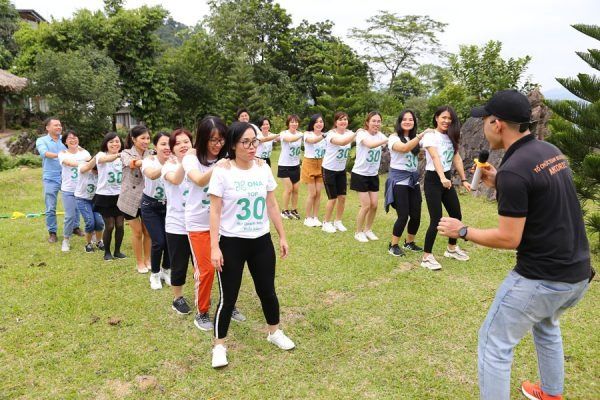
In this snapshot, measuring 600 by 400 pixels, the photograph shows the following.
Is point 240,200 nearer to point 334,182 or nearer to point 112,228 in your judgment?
point 112,228

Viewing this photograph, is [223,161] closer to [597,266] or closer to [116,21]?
[597,266]

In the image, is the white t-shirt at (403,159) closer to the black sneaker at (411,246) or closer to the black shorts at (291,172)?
the black sneaker at (411,246)

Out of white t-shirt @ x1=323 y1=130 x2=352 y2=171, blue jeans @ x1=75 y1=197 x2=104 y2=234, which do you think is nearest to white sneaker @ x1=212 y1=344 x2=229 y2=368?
blue jeans @ x1=75 y1=197 x2=104 y2=234

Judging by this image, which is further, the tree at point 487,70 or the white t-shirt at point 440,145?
the tree at point 487,70

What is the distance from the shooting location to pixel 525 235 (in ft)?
7.05

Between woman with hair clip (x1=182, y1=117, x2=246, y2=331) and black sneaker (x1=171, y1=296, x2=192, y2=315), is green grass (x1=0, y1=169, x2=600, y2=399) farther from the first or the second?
woman with hair clip (x1=182, y1=117, x2=246, y2=331)

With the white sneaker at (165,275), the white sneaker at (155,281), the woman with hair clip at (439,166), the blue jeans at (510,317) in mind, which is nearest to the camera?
the blue jeans at (510,317)

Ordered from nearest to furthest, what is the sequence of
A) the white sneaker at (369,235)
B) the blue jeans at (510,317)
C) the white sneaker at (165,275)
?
the blue jeans at (510,317), the white sneaker at (165,275), the white sneaker at (369,235)

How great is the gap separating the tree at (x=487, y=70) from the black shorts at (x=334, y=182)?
26.9 ft

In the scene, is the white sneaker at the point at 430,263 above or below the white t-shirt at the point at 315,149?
below

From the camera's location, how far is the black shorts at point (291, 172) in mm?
7488

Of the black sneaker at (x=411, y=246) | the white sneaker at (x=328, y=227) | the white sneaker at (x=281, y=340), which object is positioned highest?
the black sneaker at (x=411, y=246)

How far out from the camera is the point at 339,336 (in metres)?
3.49

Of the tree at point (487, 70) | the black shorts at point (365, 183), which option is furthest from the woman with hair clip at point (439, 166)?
the tree at point (487, 70)
